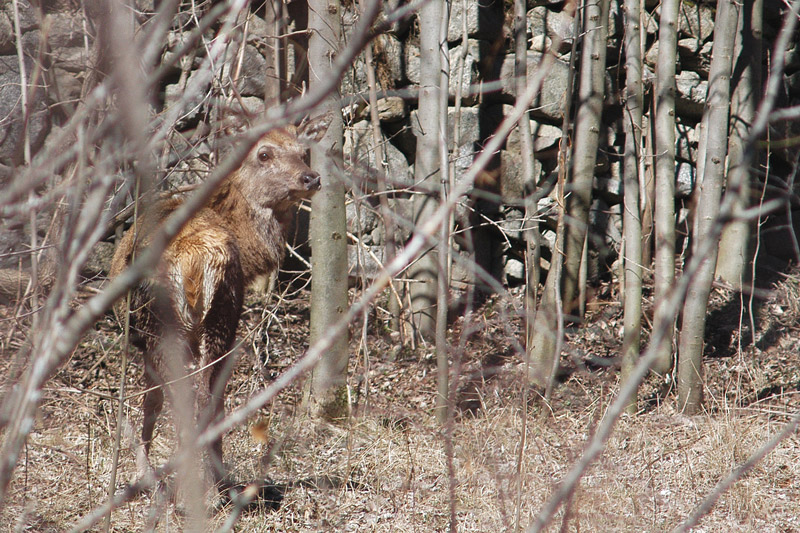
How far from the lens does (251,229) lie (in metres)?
4.84

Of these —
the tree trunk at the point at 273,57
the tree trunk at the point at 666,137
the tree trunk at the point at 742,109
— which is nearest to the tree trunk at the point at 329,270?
the tree trunk at the point at 273,57

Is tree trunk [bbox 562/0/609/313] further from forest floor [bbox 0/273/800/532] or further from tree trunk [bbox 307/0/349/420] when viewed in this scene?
tree trunk [bbox 307/0/349/420]

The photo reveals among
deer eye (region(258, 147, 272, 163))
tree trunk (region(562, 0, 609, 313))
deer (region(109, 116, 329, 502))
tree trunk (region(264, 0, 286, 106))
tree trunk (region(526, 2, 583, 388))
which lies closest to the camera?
deer (region(109, 116, 329, 502))

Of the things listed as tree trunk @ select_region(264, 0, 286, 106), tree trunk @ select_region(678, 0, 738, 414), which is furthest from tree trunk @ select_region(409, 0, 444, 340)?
tree trunk @ select_region(678, 0, 738, 414)

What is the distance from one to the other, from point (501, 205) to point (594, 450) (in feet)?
20.8

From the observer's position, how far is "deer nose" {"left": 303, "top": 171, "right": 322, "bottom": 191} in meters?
4.71

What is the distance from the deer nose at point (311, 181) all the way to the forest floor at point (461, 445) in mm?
989

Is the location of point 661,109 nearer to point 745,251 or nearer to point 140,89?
point 745,251

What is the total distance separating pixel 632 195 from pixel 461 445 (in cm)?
245

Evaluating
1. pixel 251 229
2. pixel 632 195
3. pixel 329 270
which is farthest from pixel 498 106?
pixel 251 229

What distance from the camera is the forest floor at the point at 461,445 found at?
150 inches

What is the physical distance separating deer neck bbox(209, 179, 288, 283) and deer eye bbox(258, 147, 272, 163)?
0.24 metres

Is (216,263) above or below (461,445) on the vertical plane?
above

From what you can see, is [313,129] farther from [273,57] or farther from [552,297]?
[552,297]
